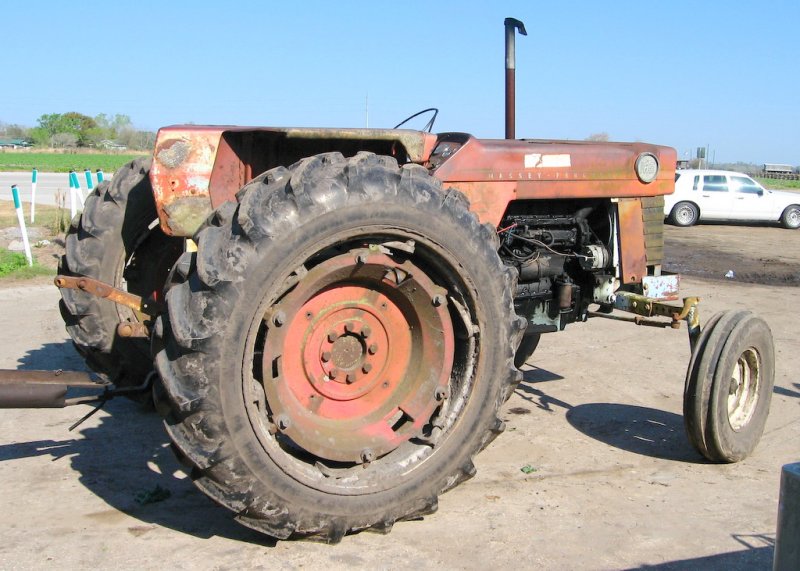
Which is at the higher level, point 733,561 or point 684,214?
point 684,214

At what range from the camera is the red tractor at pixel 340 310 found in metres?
3.07

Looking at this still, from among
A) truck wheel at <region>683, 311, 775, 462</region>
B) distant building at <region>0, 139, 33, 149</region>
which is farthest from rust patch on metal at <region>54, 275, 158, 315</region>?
distant building at <region>0, 139, 33, 149</region>

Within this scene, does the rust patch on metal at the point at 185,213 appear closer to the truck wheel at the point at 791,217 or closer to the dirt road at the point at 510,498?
the dirt road at the point at 510,498

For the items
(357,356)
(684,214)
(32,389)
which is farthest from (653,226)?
(684,214)

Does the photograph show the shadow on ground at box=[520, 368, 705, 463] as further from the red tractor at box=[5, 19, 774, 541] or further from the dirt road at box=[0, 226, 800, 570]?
the red tractor at box=[5, 19, 774, 541]

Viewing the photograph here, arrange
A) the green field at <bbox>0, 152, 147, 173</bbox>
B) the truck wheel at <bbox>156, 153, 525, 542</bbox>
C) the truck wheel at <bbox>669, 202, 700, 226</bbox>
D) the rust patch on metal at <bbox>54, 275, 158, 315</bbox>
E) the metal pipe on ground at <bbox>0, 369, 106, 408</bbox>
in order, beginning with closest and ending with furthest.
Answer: the truck wheel at <bbox>156, 153, 525, 542</bbox> < the metal pipe on ground at <bbox>0, 369, 106, 408</bbox> < the rust patch on metal at <bbox>54, 275, 158, 315</bbox> < the truck wheel at <bbox>669, 202, 700, 226</bbox> < the green field at <bbox>0, 152, 147, 173</bbox>

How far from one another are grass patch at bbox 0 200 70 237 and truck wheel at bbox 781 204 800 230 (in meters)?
18.2

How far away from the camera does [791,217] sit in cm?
2189

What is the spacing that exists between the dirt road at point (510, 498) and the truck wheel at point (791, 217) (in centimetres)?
1707

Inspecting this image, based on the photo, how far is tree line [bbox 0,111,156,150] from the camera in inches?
4094

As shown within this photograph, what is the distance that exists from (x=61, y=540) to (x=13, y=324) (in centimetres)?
494

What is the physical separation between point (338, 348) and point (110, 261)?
180 centimetres

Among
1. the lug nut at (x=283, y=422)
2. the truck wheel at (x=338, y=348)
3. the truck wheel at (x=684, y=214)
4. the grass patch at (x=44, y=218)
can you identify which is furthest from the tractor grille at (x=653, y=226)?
the truck wheel at (x=684, y=214)

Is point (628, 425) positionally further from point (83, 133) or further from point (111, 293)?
point (83, 133)
